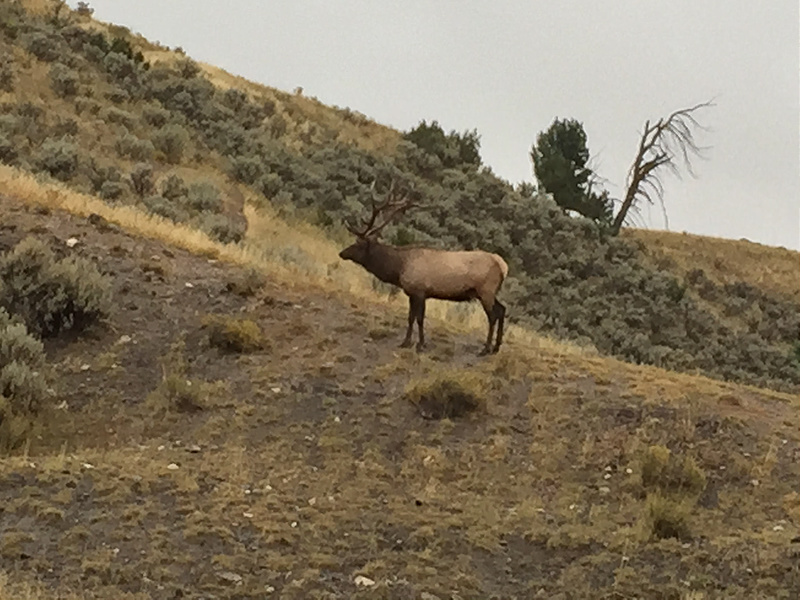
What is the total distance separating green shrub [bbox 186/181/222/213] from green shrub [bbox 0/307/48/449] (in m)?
9.04

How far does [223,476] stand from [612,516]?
3068 mm

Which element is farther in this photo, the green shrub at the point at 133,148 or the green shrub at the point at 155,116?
the green shrub at the point at 155,116

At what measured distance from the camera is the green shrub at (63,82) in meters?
22.6

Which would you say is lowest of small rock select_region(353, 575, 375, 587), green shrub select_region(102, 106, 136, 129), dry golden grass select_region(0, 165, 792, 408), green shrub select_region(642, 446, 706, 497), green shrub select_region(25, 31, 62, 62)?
small rock select_region(353, 575, 375, 587)

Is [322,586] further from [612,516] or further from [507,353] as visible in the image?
[507,353]

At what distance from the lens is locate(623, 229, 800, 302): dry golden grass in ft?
101

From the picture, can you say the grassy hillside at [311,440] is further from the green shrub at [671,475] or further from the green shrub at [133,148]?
the green shrub at [133,148]

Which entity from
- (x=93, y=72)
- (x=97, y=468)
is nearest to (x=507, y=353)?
(x=97, y=468)

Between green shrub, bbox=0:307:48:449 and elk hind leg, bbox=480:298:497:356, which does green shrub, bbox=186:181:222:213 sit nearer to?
green shrub, bbox=0:307:48:449

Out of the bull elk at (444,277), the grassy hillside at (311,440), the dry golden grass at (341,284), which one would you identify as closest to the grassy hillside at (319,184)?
the grassy hillside at (311,440)

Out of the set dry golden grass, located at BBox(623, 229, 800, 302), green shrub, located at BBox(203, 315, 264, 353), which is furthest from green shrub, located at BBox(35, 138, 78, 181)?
dry golden grass, located at BBox(623, 229, 800, 302)

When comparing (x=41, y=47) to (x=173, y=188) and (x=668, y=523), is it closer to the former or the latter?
(x=173, y=188)

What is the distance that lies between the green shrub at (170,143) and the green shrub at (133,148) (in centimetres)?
95

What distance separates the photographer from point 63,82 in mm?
22688
